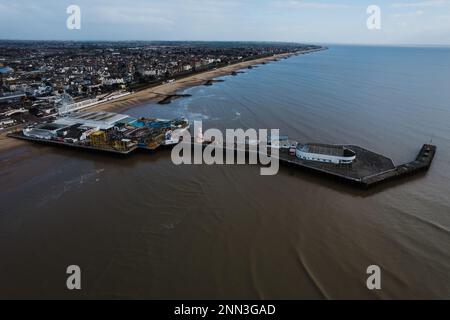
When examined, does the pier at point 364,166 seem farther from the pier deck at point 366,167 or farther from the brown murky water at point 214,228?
the brown murky water at point 214,228

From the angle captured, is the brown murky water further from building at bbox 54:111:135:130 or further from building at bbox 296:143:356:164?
building at bbox 54:111:135:130

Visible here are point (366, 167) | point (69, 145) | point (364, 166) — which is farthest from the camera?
point (69, 145)

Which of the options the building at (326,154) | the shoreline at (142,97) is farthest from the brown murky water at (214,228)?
the shoreline at (142,97)

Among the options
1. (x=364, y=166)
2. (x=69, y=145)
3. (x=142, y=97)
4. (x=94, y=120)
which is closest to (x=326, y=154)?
(x=364, y=166)

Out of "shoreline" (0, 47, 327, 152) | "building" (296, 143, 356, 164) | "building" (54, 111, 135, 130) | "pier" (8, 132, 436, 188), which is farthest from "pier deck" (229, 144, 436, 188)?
"shoreline" (0, 47, 327, 152)

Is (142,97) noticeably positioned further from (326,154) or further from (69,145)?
(326,154)
